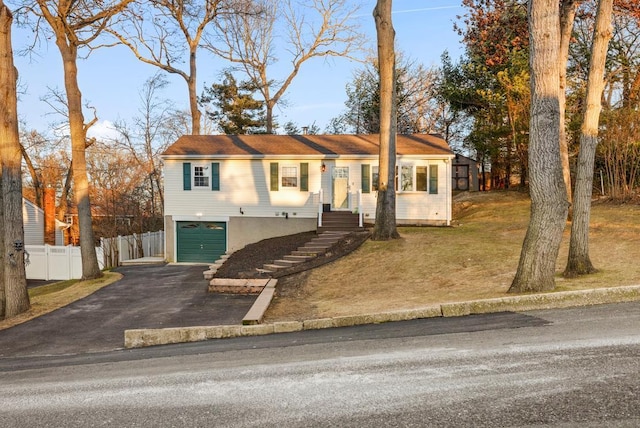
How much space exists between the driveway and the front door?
8.19m

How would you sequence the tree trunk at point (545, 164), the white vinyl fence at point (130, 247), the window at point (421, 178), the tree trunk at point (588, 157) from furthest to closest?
the white vinyl fence at point (130, 247) → the window at point (421, 178) → the tree trunk at point (588, 157) → the tree trunk at point (545, 164)

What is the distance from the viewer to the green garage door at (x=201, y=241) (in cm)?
2356

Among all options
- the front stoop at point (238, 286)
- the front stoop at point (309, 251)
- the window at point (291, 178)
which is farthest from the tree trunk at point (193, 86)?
the front stoop at point (238, 286)

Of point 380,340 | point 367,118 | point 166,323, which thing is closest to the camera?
point 380,340

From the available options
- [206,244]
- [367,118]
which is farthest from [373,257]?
[367,118]

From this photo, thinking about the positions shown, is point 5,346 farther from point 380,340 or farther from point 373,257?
point 373,257

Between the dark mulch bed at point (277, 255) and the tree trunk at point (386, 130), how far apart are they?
38.4 inches

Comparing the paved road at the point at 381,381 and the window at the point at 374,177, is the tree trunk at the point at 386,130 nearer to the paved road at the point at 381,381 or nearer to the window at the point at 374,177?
the window at the point at 374,177

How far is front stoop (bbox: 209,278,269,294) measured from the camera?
44.9 feet

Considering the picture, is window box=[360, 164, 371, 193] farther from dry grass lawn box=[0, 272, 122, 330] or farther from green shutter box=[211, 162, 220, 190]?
dry grass lawn box=[0, 272, 122, 330]

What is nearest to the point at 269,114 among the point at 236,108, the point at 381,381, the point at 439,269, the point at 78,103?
the point at 236,108

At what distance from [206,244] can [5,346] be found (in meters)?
13.9

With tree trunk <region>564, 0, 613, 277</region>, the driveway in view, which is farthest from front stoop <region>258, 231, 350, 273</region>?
tree trunk <region>564, 0, 613, 277</region>

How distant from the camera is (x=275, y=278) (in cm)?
1441
